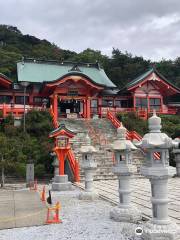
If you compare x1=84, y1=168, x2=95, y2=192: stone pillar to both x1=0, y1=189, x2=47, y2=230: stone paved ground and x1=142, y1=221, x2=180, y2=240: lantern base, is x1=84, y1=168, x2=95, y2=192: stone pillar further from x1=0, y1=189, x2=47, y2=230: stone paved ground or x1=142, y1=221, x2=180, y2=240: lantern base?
x1=142, y1=221, x2=180, y2=240: lantern base

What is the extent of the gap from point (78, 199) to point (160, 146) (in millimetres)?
6005

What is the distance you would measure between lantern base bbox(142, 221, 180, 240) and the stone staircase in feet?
34.9

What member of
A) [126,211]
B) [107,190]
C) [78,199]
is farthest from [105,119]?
[126,211]

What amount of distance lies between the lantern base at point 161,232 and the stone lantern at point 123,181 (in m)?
1.65

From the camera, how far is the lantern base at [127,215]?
7.69 meters

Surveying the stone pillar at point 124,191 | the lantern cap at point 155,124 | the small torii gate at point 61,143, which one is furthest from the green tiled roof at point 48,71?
the lantern cap at point 155,124

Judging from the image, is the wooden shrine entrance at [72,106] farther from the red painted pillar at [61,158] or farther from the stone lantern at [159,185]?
the stone lantern at [159,185]

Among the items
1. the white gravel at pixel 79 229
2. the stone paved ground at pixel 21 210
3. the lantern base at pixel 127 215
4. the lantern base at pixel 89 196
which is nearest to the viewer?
the white gravel at pixel 79 229

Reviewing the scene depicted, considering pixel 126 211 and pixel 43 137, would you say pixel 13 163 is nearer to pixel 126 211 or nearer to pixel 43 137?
pixel 43 137

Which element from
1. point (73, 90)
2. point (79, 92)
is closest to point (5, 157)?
point (73, 90)

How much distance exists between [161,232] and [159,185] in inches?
34.8

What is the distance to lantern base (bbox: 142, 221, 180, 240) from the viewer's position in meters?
5.88

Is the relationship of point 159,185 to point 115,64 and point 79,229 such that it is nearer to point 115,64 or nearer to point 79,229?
point 79,229

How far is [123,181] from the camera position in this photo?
810cm
